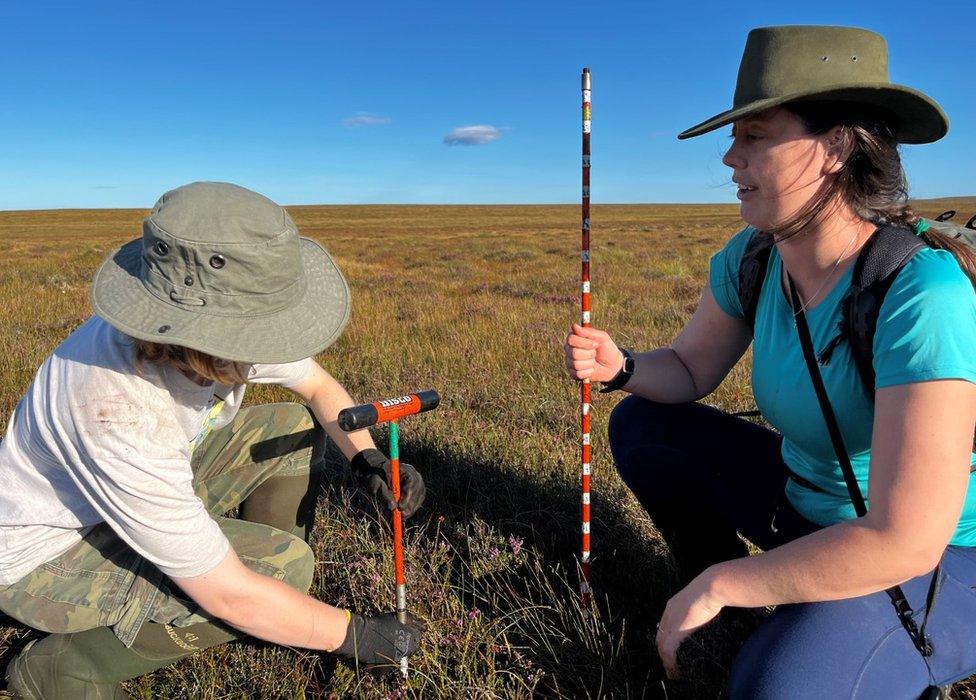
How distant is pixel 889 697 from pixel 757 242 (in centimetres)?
139

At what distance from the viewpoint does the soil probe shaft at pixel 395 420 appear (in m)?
2.12

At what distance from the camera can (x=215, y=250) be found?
1732mm

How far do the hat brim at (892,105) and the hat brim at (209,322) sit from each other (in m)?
1.25

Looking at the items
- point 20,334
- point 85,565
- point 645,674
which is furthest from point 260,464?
point 20,334

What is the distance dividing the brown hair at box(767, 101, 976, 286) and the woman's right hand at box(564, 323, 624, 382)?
882 millimetres

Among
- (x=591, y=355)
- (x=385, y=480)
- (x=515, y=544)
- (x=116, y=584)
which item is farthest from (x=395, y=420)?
(x=116, y=584)

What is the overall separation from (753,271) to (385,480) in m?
1.55

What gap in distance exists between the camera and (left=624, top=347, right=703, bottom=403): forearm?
2723 millimetres

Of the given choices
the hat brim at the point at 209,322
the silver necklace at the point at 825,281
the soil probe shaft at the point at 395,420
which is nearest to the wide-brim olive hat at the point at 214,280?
the hat brim at the point at 209,322

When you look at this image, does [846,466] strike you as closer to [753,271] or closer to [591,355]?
[753,271]

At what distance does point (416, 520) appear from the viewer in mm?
3338

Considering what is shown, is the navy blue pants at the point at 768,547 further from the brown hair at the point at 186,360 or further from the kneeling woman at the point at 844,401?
the brown hair at the point at 186,360

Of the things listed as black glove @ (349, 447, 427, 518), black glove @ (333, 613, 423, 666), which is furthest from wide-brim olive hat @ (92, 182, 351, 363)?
black glove @ (333, 613, 423, 666)

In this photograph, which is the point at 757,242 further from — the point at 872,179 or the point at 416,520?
the point at 416,520
